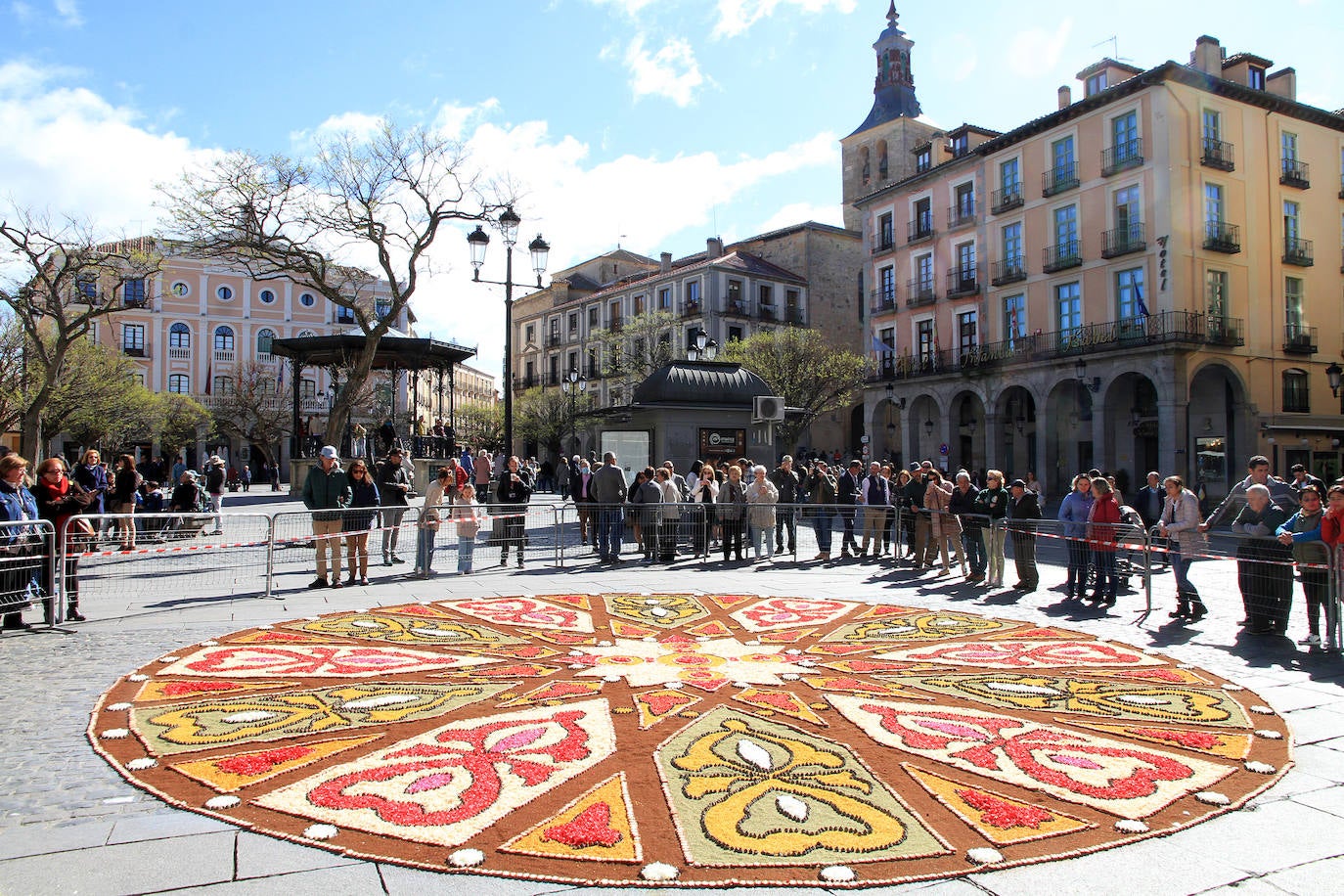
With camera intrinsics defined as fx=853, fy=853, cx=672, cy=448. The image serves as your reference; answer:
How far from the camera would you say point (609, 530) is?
46.1ft

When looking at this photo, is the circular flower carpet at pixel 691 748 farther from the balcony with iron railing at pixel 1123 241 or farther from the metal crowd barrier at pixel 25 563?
the balcony with iron railing at pixel 1123 241

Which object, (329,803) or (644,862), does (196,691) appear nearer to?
(329,803)

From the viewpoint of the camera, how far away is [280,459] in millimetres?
59312

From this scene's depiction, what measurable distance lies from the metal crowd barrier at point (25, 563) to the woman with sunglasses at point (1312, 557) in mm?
12141

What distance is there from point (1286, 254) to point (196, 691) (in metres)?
37.3

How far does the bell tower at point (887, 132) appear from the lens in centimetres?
5397

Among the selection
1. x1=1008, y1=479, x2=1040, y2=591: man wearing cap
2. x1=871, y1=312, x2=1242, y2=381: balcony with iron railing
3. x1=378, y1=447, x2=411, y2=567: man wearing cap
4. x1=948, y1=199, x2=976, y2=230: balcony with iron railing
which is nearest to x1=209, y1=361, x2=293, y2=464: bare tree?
x1=871, y1=312, x2=1242, y2=381: balcony with iron railing

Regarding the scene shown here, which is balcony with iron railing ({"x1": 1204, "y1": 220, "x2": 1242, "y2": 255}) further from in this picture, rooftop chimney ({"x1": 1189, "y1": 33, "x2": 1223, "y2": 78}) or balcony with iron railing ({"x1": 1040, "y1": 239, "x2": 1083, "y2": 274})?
rooftop chimney ({"x1": 1189, "y1": 33, "x2": 1223, "y2": 78})

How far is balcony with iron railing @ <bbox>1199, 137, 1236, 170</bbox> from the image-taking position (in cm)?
2950

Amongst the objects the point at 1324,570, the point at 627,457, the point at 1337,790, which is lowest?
the point at 1337,790

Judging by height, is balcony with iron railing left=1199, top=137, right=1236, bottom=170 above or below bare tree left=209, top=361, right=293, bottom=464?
above

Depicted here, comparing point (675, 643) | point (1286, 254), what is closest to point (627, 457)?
point (675, 643)

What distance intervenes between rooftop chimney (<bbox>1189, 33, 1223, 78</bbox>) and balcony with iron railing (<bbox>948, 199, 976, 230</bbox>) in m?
9.42

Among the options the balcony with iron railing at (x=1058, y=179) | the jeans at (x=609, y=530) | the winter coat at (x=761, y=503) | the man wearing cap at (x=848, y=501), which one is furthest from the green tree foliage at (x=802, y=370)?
the jeans at (x=609, y=530)
